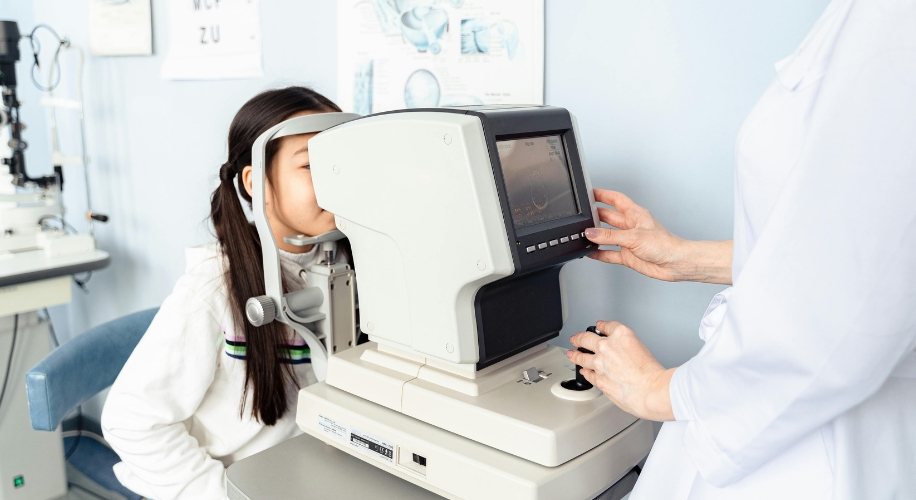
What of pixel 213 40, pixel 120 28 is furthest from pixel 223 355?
pixel 120 28

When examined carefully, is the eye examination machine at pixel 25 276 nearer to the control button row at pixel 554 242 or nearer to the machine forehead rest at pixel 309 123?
the machine forehead rest at pixel 309 123

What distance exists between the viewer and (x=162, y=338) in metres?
1.05

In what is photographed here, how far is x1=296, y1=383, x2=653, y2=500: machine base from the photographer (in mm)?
706

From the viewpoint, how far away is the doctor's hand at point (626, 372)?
663 millimetres

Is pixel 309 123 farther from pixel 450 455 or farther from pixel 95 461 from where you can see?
pixel 95 461

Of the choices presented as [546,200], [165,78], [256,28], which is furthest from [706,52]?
[165,78]

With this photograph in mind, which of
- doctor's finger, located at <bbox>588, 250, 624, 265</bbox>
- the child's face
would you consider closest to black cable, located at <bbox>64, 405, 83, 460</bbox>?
the child's face

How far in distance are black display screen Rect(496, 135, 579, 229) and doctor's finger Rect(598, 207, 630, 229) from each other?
0.14 m

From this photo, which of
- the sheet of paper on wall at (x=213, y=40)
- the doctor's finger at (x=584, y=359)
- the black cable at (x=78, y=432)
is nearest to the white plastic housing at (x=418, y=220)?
the doctor's finger at (x=584, y=359)

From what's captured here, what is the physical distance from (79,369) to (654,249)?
109cm

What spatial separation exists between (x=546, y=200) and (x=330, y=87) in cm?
88

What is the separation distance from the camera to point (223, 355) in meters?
1.11

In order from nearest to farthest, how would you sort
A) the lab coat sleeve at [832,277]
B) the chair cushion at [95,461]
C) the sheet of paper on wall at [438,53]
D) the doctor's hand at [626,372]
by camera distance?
1. the lab coat sleeve at [832,277]
2. the doctor's hand at [626,372]
3. the sheet of paper on wall at [438,53]
4. the chair cushion at [95,461]

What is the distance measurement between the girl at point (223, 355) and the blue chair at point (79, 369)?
0.19 meters
